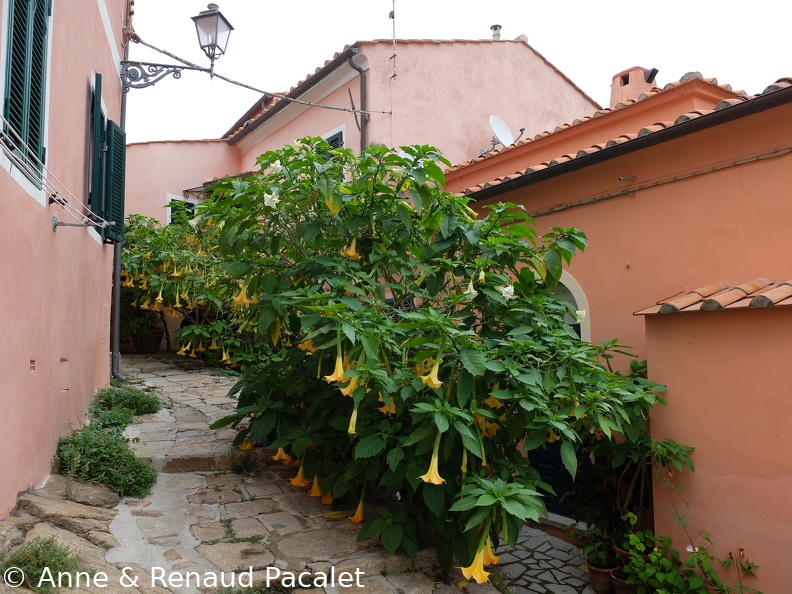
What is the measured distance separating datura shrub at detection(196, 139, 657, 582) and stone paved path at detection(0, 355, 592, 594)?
0.25 metres

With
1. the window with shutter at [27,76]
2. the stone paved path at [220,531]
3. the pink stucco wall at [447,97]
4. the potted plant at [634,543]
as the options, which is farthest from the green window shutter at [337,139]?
the potted plant at [634,543]

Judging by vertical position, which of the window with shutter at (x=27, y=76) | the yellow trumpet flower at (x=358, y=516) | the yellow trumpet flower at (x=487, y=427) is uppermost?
the window with shutter at (x=27, y=76)

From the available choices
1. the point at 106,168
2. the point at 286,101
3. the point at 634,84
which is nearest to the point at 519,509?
the point at 106,168

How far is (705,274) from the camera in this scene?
5.95 meters

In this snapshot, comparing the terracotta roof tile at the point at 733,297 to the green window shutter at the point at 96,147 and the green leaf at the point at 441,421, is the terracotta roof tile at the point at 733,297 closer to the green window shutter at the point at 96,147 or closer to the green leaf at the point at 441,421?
the green leaf at the point at 441,421

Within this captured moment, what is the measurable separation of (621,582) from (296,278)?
3.90 meters

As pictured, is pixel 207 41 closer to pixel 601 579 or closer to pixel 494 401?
pixel 494 401

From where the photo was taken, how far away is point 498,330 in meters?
4.94

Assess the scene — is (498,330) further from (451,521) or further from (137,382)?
(137,382)

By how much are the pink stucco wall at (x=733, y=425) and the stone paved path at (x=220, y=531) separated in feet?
5.54

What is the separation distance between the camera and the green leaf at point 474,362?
155 inches

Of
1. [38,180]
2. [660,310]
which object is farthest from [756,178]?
[38,180]

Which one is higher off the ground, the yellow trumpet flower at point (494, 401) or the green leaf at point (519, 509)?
the yellow trumpet flower at point (494, 401)

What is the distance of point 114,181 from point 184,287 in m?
3.49
